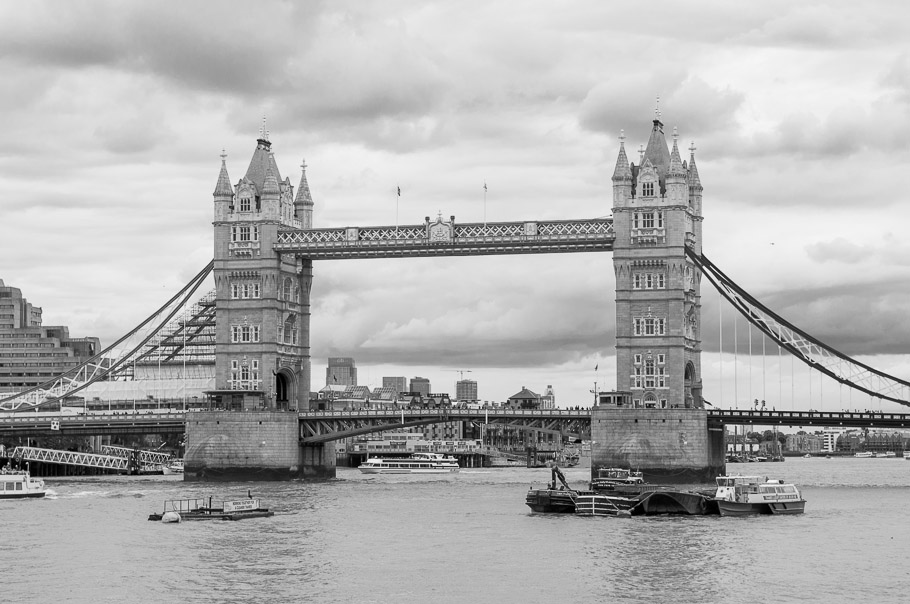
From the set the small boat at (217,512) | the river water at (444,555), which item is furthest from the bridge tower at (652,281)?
the small boat at (217,512)

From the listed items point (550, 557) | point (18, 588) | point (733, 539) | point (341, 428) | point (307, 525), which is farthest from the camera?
point (341, 428)

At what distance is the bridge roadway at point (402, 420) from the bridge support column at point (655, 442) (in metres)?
3.57

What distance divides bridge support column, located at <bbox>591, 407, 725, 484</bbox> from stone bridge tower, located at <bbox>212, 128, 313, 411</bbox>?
119 ft

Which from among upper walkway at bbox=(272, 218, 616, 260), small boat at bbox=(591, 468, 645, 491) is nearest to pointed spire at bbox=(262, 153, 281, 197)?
upper walkway at bbox=(272, 218, 616, 260)

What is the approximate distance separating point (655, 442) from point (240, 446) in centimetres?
4233

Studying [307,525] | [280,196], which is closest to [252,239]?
[280,196]

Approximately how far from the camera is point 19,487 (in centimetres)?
13550

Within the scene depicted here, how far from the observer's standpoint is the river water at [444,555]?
75.2 metres

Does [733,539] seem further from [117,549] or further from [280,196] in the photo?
[280,196]

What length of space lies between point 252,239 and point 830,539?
88.6 metres

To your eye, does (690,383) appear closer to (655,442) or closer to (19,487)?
(655,442)

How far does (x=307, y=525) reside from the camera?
351ft

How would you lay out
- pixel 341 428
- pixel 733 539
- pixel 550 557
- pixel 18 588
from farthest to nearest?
pixel 341 428
pixel 733 539
pixel 550 557
pixel 18 588

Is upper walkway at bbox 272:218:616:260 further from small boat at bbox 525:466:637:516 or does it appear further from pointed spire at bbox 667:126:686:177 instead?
small boat at bbox 525:466:637:516
